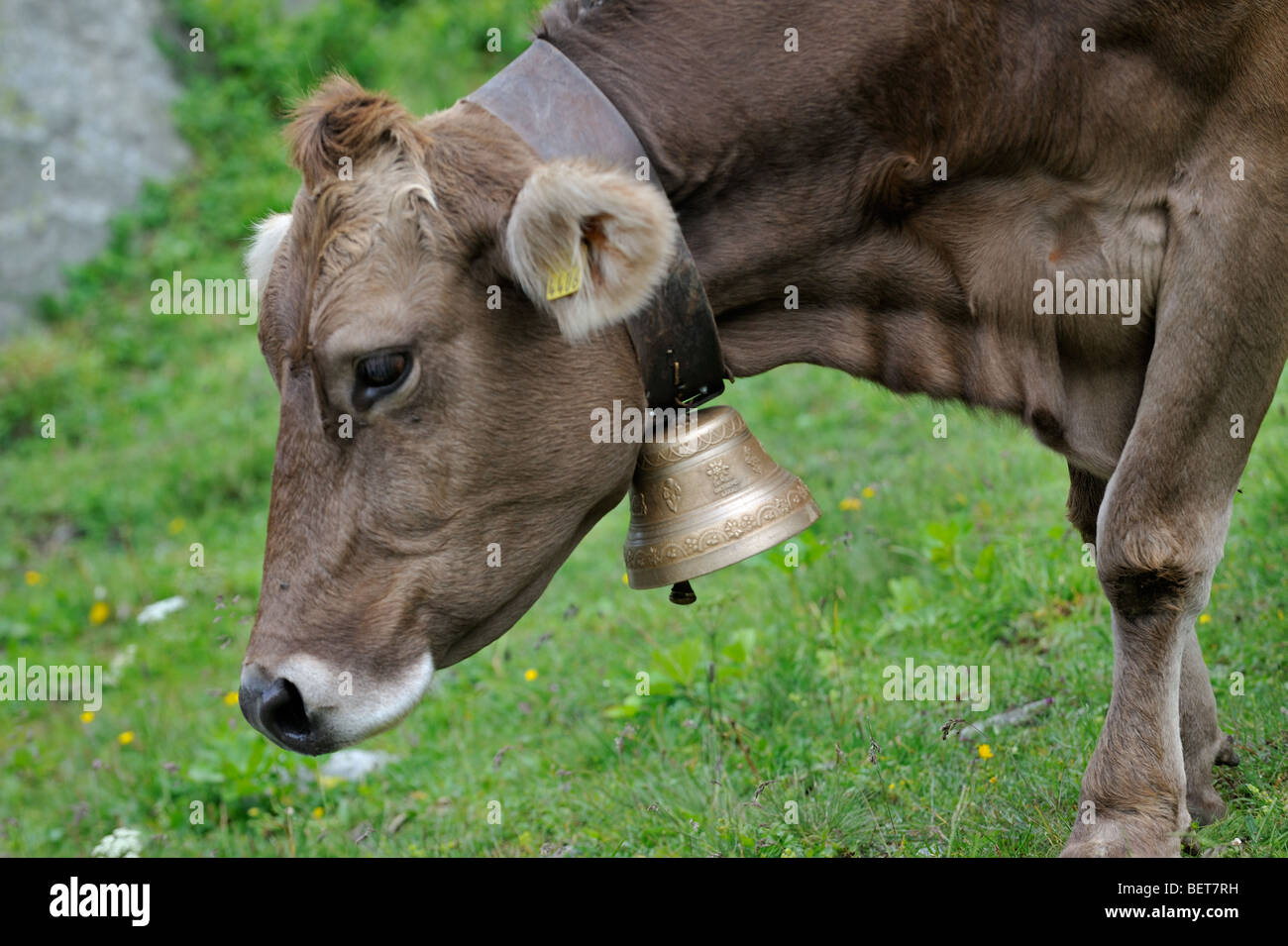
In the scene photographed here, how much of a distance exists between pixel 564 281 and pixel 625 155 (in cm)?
42

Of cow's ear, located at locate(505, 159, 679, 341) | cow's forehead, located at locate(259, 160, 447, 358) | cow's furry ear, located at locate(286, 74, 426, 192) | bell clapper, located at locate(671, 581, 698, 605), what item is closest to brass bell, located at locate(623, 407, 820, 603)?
bell clapper, located at locate(671, 581, 698, 605)

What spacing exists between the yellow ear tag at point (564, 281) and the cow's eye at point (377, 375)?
0.37 meters

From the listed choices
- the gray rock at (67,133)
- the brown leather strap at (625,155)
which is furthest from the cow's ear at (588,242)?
the gray rock at (67,133)

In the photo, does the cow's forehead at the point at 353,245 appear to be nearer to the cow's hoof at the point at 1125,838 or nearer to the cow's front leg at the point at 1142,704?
the cow's front leg at the point at 1142,704

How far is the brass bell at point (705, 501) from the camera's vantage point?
3246 millimetres

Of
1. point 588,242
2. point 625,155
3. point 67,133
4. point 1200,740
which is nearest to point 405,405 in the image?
point 588,242

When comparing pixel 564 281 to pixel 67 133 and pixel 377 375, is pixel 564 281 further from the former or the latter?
pixel 67 133

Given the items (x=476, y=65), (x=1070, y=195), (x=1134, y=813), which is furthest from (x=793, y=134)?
(x=476, y=65)

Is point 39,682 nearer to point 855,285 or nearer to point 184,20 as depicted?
point 855,285

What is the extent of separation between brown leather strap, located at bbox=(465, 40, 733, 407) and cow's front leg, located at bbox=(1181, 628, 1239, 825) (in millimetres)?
1566

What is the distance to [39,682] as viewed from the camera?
7211 millimetres

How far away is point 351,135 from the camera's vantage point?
3221 mm

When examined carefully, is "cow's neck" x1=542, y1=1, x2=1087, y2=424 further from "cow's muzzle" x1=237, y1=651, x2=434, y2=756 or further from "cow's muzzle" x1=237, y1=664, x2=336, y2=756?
"cow's muzzle" x1=237, y1=664, x2=336, y2=756
